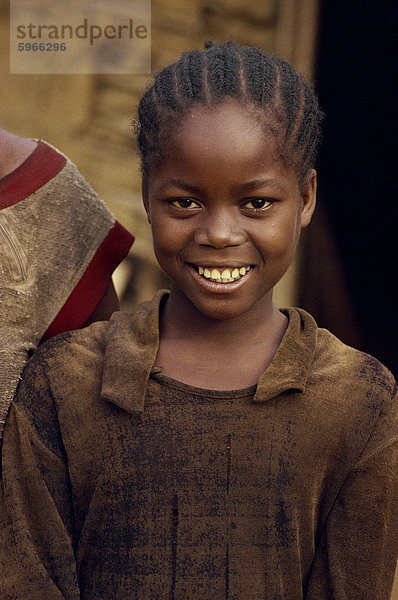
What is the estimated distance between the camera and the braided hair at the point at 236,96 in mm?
1470

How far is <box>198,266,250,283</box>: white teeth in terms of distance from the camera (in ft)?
4.89

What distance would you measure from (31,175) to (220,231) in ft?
1.73

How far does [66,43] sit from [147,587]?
224 centimetres

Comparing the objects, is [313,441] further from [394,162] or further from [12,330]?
[394,162]

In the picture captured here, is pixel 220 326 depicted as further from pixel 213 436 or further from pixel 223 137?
pixel 223 137

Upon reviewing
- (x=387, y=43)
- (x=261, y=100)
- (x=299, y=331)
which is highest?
(x=261, y=100)

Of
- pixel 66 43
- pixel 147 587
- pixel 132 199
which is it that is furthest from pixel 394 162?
pixel 147 587

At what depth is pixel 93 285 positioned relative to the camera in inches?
73.2

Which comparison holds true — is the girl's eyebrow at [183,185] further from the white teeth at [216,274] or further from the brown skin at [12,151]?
the brown skin at [12,151]

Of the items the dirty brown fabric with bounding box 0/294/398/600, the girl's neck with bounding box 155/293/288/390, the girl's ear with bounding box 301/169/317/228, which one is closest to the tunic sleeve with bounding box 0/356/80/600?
the dirty brown fabric with bounding box 0/294/398/600

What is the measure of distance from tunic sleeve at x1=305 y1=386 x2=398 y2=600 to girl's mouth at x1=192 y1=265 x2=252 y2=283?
382 millimetres

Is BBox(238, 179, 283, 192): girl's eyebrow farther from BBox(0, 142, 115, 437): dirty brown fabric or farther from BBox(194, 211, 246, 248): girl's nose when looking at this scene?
BBox(0, 142, 115, 437): dirty brown fabric

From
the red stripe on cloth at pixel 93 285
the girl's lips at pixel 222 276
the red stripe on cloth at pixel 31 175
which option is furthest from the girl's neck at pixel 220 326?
the red stripe on cloth at pixel 31 175

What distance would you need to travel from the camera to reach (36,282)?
175 centimetres
